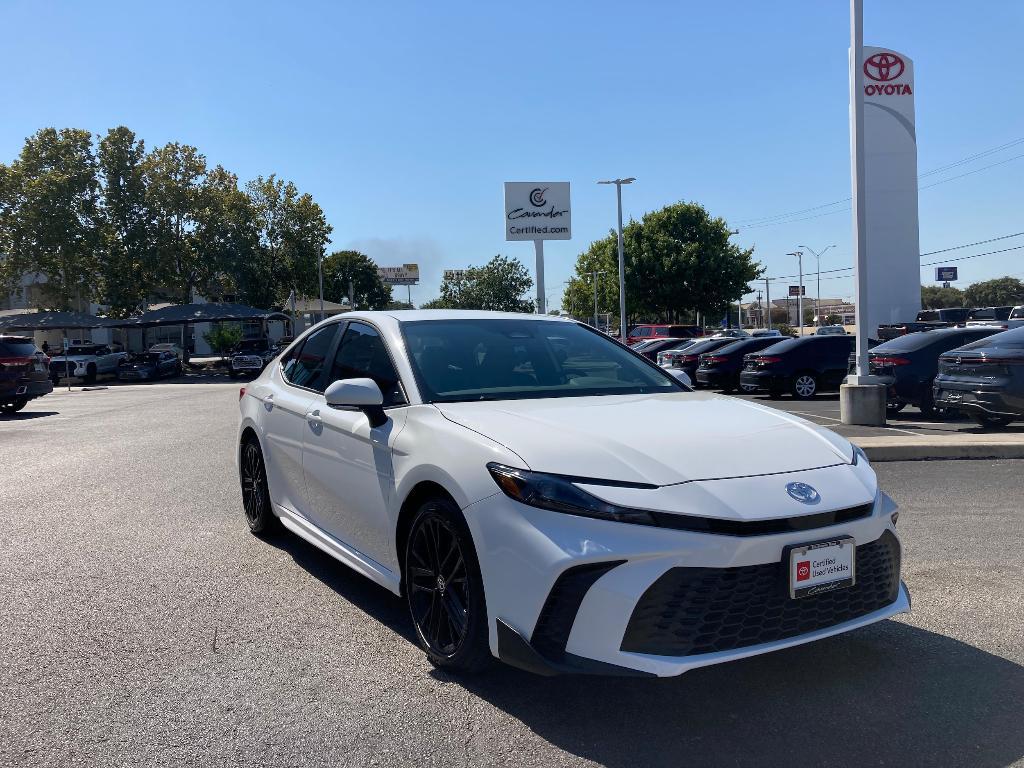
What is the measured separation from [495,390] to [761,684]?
1.79m

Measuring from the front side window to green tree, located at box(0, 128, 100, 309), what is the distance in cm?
4578

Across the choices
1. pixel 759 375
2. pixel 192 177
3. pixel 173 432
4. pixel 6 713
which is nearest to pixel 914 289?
pixel 759 375

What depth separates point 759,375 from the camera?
748 inches

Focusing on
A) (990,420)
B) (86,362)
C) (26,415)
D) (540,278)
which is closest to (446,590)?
(990,420)

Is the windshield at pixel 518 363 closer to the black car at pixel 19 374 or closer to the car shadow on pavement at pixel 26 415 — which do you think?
the car shadow on pavement at pixel 26 415

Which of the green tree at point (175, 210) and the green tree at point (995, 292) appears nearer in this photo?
the green tree at point (175, 210)

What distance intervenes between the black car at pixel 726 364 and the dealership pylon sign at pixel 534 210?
46.5 feet

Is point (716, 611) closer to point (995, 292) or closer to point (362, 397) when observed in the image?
point (362, 397)

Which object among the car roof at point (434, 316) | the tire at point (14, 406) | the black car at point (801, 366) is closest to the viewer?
the car roof at point (434, 316)

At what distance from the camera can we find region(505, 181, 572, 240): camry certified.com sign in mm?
35750

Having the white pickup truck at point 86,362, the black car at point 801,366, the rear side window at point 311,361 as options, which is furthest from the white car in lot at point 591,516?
the white pickup truck at point 86,362

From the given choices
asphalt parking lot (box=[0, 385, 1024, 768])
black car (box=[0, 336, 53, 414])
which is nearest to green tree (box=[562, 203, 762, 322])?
black car (box=[0, 336, 53, 414])

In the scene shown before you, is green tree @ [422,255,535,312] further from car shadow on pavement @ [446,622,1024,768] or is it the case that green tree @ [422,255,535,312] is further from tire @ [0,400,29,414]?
car shadow on pavement @ [446,622,1024,768]

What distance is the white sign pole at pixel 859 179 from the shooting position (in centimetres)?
→ 1260
